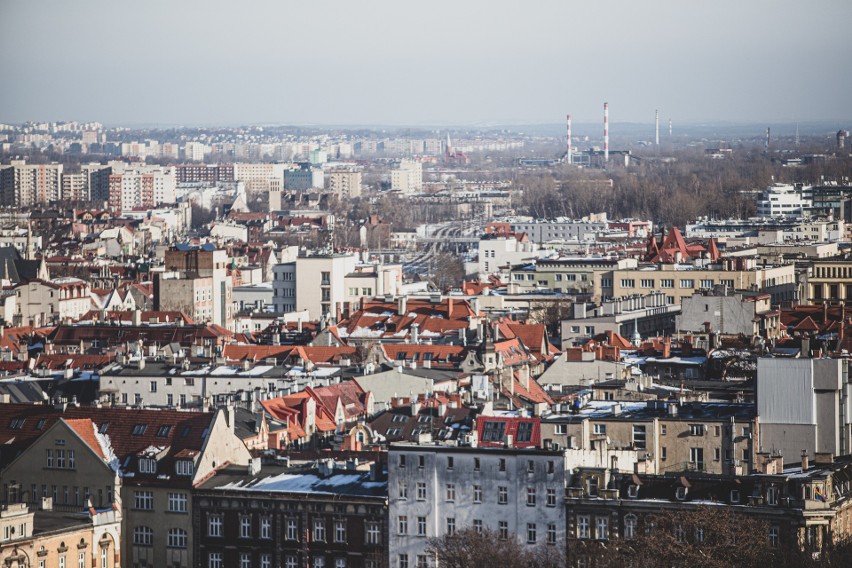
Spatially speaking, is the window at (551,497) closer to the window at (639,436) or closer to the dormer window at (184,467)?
the window at (639,436)

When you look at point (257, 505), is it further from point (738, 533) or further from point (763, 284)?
point (763, 284)

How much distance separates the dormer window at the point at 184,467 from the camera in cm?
4072

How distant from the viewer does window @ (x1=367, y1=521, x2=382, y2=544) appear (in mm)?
38344

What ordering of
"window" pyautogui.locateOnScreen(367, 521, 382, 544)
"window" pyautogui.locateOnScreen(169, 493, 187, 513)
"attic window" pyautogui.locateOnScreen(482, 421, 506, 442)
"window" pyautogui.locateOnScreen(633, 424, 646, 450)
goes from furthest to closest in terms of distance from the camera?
1. "window" pyautogui.locateOnScreen(633, 424, 646, 450)
2. "window" pyautogui.locateOnScreen(169, 493, 187, 513)
3. "attic window" pyautogui.locateOnScreen(482, 421, 506, 442)
4. "window" pyautogui.locateOnScreen(367, 521, 382, 544)

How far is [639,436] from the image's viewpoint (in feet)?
142

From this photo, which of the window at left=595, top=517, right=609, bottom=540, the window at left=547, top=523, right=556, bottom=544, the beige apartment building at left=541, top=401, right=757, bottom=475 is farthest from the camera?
the beige apartment building at left=541, top=401, right=757, bottom=475

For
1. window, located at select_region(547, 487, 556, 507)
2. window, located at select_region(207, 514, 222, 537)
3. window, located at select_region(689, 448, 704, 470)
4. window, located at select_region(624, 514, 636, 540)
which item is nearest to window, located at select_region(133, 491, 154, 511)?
window, located at select_region(207, 514, 222, 537)

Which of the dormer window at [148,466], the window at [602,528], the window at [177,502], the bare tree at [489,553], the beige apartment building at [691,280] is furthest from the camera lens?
the beige apartment building at [691,280]

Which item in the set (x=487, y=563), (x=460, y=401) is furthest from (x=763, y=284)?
(x=487, y=563)

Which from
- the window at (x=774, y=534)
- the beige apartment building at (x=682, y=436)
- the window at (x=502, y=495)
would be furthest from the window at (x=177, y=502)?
the window at (x=774, y=534)

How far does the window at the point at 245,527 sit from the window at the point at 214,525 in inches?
18.8

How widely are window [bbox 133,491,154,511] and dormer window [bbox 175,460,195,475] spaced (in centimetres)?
66

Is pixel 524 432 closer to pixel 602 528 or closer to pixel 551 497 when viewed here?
pixel 551 497

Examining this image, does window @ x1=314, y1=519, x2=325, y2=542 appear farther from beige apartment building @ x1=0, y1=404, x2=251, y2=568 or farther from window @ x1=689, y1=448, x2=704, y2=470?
window @ x1=689, y1=448, x2=704, y2=470
